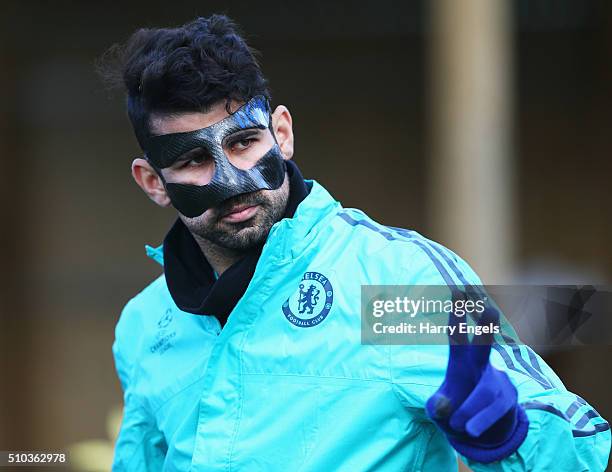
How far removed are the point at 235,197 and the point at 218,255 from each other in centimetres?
15

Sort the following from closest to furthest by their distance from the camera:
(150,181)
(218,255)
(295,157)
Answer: (218,255), (150,181), (295,157)

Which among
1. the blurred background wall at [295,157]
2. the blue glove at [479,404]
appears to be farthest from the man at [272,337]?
the blurred background wall at [295,157]

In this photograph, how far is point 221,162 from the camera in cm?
194

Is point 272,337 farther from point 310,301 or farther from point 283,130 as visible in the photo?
point 283,130

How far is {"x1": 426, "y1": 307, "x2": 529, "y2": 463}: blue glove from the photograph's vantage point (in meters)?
1.44

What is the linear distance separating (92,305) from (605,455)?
3.30 meters

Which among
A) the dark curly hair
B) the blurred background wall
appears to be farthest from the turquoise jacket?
the blurred background wall

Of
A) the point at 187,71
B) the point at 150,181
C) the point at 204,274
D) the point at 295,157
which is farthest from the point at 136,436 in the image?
the point at 295,157

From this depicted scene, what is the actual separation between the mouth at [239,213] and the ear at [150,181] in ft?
0.69

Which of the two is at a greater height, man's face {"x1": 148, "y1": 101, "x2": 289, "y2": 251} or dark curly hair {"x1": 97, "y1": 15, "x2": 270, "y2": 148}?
dark curly hair {"x1": 97, "y1": 15, "x2": 270, "y2": 148}

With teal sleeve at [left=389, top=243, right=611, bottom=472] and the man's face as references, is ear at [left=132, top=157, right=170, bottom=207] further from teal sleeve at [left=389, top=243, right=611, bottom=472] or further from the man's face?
teal sleeve at [left=389, top=243, right=611, bottom=472]

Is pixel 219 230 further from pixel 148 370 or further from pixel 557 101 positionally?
pixel 557 101

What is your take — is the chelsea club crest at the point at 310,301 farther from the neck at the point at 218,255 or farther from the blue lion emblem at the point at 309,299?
the neck at the point at 218,255

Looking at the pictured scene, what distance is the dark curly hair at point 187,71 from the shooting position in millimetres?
1917
